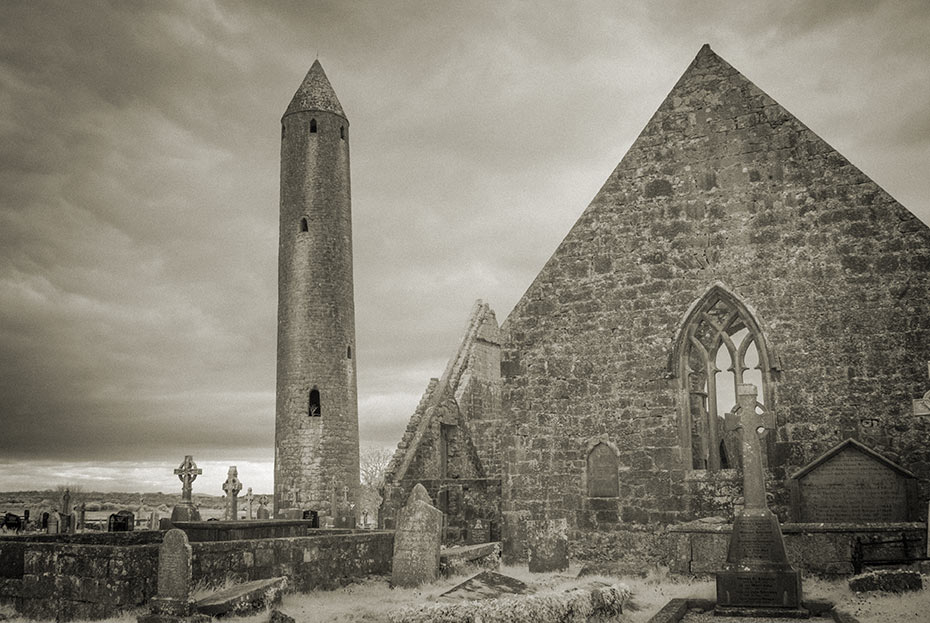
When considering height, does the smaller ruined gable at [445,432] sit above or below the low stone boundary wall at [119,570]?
above

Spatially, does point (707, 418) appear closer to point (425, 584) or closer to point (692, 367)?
point (692, 367)

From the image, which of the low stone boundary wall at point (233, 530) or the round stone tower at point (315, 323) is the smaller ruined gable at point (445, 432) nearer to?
the low stone boundary wall at point (233, 530)

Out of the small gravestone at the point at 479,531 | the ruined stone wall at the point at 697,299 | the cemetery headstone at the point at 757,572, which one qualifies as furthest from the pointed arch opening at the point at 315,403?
the cemetery headstone at the point at 757,572

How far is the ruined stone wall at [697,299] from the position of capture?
45.5ft

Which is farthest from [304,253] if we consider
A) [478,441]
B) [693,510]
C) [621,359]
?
[693,510]

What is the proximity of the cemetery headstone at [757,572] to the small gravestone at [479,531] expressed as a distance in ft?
27.2

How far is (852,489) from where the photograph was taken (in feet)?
42.9

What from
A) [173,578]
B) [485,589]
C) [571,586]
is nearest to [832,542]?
[571,586]

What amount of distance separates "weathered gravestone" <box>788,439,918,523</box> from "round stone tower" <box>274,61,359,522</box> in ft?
69.4

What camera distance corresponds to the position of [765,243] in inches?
591

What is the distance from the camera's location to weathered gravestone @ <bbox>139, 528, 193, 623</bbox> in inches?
366

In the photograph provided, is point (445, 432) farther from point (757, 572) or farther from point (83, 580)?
point (83, 580)

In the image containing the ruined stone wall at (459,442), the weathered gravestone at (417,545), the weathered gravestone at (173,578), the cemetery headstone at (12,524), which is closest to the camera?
the weathered gravestone at (173,578)

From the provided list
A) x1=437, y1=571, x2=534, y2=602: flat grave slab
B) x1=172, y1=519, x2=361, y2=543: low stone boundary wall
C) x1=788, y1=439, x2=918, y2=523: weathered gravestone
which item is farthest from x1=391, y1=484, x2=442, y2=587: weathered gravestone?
x1=788, y1=439, x2=918, y2=523: weathered gravestone
